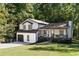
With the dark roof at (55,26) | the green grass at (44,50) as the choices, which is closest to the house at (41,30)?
the dark roof at (55,26)

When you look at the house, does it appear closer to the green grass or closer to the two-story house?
the two-story house

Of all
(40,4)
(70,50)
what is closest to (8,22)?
(40,4)

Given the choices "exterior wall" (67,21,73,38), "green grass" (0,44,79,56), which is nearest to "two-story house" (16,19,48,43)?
"green grass" (0,44,79,56)

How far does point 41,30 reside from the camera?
6.37 m

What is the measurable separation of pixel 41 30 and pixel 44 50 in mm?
293

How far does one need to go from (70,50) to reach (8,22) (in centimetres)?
96

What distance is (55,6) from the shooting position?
6.30 meters

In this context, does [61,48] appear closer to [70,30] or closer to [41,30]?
[70,30]

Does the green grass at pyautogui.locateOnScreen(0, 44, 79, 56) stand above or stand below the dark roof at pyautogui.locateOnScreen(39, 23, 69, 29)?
below

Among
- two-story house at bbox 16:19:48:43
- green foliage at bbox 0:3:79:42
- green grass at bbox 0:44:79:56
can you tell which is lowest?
green grass at bbox 0:44:79:56

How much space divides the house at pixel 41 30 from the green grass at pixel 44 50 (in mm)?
120

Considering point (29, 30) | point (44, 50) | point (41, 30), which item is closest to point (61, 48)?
point (44, 50)

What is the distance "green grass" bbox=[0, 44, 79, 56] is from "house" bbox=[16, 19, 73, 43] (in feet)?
0.39

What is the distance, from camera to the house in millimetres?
6344
